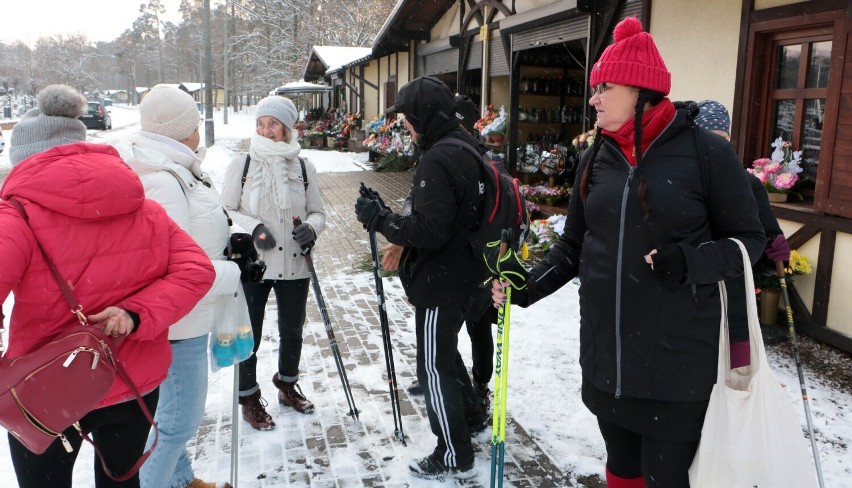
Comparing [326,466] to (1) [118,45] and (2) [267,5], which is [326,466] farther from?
(1) [118,45]

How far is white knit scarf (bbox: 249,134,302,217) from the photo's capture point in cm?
368

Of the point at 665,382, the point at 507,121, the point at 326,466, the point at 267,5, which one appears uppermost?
the point at 267,5

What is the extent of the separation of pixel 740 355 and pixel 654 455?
426 mm

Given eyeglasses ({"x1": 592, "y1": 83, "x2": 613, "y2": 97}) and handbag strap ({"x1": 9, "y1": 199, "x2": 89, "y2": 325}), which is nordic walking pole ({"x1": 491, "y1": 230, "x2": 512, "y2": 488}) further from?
handbag strap ({"x1": 9, "y1": 199, "x2": 89, "y2": 325})

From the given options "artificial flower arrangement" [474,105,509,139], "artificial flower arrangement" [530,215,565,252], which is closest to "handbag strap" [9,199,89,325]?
"artificial flower arrangement" [530,215,565,252]

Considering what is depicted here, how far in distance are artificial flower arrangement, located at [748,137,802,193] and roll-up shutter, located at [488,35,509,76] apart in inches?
232

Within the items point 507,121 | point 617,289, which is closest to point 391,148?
point 507,121

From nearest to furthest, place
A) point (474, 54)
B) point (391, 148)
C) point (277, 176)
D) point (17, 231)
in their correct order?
point (17, 231), point (277, 176), point (474, 54), point (391, 148)

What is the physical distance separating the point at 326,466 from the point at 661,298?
7.05ft

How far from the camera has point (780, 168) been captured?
5.28 m

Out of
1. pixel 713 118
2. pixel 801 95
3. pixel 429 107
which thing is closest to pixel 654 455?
pixel 429 107

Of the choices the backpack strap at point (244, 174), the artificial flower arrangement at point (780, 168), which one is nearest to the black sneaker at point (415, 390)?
the backpack strap at point (244, 174)

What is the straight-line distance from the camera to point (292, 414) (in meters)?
3.92

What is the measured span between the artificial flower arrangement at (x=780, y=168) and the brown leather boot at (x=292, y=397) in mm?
4073
